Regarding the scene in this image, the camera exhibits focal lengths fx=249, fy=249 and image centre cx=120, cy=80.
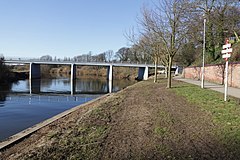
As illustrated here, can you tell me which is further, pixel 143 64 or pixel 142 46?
pixel 143 64

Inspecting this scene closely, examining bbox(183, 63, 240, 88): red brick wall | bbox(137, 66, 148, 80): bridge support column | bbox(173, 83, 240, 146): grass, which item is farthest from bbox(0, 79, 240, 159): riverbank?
bbox(137, 66, 148, 80): bridge support column

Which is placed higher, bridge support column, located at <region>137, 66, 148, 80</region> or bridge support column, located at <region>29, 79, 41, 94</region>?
bridge support column, located at <region>137, 66, 148, 80</region>

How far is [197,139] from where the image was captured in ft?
20.3

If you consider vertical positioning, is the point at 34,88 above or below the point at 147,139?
below

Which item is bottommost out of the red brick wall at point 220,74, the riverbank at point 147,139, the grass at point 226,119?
the riverbank at point 147,139

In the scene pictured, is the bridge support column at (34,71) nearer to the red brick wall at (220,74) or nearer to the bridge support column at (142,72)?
the bridge support column at (142,72)

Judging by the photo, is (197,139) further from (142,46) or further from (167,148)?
(142,46)

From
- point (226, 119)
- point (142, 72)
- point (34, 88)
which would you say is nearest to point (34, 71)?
point (142, 72)

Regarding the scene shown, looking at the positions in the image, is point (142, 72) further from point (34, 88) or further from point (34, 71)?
point (34, 88)

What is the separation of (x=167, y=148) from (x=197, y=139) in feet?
3.52

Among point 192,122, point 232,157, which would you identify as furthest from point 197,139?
point 192,122

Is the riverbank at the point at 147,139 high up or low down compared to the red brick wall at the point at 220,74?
down

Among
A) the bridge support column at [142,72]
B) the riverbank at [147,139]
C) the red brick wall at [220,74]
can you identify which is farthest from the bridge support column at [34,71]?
the riverbank at [147,139]

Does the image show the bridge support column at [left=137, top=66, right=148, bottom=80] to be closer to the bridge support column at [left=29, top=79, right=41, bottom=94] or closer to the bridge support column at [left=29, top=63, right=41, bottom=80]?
the bridge support column at [left=29, top=63, right=41, bottom=80]
